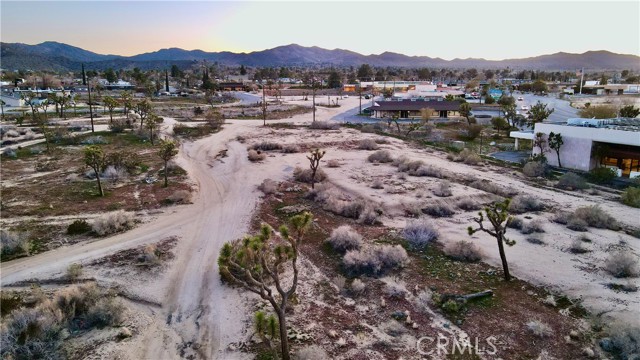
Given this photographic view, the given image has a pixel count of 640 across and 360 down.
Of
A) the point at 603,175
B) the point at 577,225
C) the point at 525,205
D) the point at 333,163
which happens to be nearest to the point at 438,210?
the point at 525,205

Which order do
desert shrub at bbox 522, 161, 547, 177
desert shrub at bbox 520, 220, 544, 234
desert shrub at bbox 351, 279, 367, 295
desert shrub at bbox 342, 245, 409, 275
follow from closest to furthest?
1. desert shrub at bbox 351, 279, 367, 295
2. desert shrub at bbox 342, 245, 409, 275
3. desert shrub at bbox 520, 220, 544, 234
4. desert shrub at bbox 522, 161, 547, 177

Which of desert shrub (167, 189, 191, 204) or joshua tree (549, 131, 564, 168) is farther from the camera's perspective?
joshua tree (549, 131, 564, 168)

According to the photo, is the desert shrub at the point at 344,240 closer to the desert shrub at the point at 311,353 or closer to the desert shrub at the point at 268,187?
the desert shrub at the point at 311,353

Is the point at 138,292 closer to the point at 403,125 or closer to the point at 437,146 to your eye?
the point at 437,146

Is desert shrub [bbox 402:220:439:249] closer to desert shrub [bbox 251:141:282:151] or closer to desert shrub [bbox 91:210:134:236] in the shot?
desert shrub [bbox 91:210:134:236]

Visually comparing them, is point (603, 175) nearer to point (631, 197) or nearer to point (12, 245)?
point (631, 197)

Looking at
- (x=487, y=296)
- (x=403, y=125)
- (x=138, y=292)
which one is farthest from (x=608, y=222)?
(x=403, y=125)

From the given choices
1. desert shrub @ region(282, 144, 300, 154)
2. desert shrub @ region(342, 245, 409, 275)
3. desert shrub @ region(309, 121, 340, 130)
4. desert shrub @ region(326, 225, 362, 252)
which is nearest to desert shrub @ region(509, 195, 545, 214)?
desert shrub @ region(342, 245, 409, 275)
